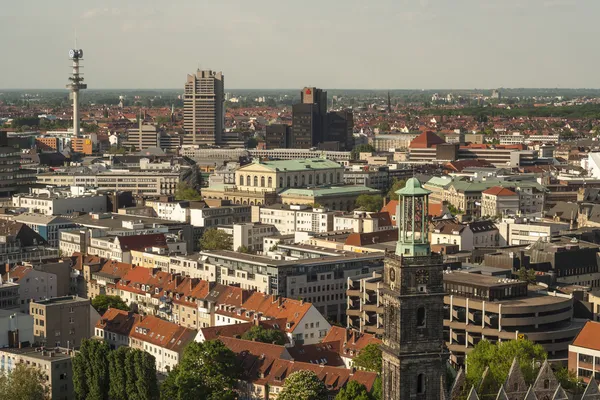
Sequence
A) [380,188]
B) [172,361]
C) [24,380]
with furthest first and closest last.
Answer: [380,188]
[172,361]
[24,380]

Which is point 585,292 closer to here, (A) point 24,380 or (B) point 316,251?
(B) point 316,251

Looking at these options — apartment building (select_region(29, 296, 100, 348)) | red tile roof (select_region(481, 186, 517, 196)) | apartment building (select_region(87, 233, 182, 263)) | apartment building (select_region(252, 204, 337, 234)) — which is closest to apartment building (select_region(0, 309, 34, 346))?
apartment building (select_region(29, 296, 100, 348))

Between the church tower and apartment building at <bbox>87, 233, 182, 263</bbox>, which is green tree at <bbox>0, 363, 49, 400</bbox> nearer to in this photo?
the church tower

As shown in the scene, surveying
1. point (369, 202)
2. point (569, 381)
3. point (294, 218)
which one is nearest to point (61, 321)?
point (569, 381)

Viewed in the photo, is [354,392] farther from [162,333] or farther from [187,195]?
[187,195]

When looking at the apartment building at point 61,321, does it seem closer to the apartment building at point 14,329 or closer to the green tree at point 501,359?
the apartment building at point 14,329

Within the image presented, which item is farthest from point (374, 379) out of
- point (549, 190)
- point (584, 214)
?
point (549, 190)
